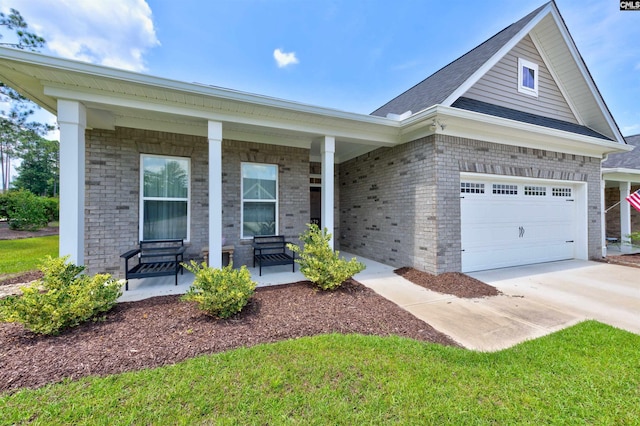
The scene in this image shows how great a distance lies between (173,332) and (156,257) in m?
3.06

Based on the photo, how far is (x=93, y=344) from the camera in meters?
2.80

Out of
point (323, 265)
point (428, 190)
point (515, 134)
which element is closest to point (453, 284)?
point (428, 190)

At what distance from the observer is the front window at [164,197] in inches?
226

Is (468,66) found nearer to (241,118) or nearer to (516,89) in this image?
(516,89)

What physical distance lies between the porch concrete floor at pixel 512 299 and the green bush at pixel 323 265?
2.48 feet

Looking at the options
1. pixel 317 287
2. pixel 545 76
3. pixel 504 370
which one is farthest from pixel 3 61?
pixel 545 76

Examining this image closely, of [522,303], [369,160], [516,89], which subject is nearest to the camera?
[522,303]

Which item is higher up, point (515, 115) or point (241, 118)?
point (515, 115)

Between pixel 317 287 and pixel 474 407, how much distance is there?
3077 mm

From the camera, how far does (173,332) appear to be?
312cm

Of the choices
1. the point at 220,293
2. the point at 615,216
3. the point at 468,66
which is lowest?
the point at 220,293

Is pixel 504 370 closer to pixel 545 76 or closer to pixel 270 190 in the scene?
pixel 270 190

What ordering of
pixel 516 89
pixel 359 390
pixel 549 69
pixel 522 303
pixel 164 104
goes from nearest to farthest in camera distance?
pixel 359 390
pixel 522 303
pixel 164 104
pixel 516 89
pixel 549 69

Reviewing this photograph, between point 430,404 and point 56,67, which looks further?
point 56,67
